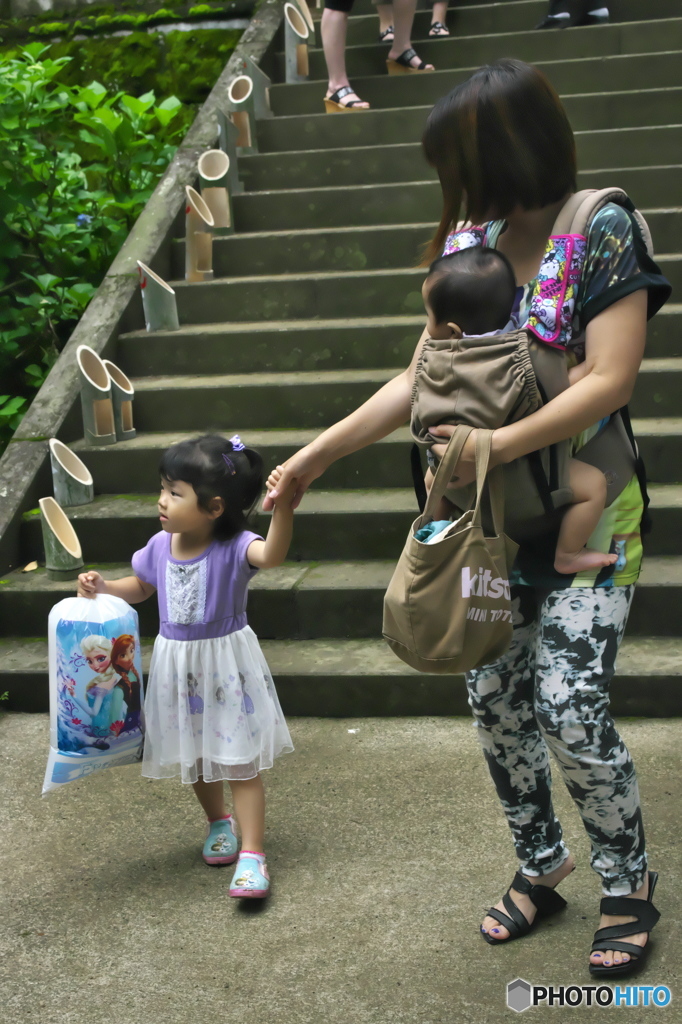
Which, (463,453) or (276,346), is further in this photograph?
(276,346)

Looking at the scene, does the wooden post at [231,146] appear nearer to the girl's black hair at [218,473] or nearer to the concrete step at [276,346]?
the concrete step at [276,346]

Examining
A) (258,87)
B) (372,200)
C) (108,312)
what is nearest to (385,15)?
(258,87)

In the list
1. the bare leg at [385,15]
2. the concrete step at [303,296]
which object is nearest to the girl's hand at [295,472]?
the concrete step at [303,296]

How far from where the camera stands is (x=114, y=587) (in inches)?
113

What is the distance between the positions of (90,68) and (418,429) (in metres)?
6.26

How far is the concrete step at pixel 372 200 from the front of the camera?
16.6 feet

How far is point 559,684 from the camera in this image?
2.02 meters

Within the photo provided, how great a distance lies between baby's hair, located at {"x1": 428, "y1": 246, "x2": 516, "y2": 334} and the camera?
6.24 feet

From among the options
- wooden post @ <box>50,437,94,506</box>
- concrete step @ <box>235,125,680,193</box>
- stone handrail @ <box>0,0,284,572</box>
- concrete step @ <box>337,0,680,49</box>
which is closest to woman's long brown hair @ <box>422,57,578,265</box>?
wooden post @ <box>50,437,94,506</box>

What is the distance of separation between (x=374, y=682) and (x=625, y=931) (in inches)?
58.0

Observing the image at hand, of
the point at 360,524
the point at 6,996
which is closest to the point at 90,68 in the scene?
the point at 360,524

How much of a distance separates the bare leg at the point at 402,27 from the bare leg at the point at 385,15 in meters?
0.16

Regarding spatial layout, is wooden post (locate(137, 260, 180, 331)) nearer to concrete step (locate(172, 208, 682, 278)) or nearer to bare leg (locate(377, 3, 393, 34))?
concrete step (locate(172, 208, 682, 278))

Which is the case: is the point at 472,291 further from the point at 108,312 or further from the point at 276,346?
the point at 108,312
